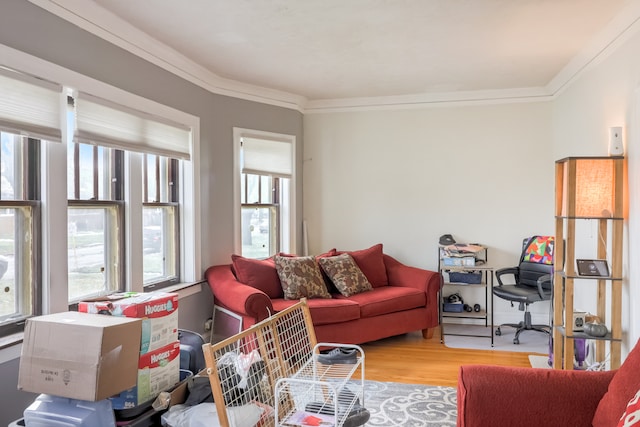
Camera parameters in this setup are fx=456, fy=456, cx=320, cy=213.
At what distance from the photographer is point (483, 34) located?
10.9 feet

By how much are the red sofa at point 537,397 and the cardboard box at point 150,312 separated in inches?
53.6

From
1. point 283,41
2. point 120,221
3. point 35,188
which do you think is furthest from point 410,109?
point 35,188

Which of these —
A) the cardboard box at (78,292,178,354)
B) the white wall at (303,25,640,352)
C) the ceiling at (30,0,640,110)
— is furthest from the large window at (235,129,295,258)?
the cardboard box at (78,292,178,354)

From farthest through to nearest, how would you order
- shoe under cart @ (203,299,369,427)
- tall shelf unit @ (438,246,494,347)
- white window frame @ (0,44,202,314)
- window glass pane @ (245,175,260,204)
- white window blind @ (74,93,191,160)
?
window glass pane @ (245,175,260,204), tall shelf unit @ (438,246,494,347), white window blind @ (74,93,191,160), white window frame @ (0,44,202,314), shoe under cart @ (203,299,369,427)

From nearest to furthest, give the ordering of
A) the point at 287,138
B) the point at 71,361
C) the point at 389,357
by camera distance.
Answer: the point at 71,361 < the point at 389,357 < the point at 287,138

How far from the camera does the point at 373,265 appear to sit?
479cm

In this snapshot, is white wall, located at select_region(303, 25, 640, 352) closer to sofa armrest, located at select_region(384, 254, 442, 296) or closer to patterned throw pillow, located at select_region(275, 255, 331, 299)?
sofa armrest, located at select_region(384, 254, 442, 296)

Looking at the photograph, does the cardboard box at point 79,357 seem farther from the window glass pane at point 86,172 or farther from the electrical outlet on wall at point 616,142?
the electrical outlet on wall at point 616,142

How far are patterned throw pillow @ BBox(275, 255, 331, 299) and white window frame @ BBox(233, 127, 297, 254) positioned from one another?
584 mm

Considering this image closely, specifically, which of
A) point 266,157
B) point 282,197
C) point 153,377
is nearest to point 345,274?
point 282,197

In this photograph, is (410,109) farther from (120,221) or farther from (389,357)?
(120,221)

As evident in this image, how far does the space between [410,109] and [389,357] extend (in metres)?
2.75

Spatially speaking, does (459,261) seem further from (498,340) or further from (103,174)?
(103,174)

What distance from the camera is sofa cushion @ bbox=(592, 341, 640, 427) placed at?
162 cm
